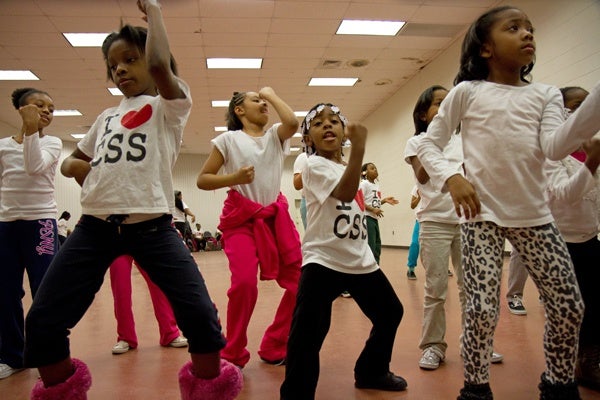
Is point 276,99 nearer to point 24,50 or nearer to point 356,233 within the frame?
point 356,233

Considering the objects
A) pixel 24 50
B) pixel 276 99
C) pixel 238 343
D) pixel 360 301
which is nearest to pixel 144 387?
pixel 238 343

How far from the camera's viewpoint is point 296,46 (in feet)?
27.9

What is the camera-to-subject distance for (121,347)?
283 centimetres

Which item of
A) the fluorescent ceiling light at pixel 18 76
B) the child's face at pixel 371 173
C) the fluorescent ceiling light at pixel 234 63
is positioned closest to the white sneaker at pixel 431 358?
the child's face at pixel 371 173

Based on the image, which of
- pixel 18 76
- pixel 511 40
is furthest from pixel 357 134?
pixel 18 76

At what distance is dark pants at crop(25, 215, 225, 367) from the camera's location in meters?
1.51

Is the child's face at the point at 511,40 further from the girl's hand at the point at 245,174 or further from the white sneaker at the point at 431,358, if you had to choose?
the white sneaker at the point at 431,358

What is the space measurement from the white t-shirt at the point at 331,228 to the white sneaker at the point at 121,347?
1.58 metres

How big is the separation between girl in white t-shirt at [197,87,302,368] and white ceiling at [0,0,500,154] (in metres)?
4.93

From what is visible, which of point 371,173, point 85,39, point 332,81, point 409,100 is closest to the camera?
point 371,173

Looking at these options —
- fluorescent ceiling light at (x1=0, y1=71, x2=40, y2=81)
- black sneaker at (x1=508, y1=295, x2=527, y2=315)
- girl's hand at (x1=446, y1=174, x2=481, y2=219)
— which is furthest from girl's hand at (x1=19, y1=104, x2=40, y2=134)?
fluorescent ceiling light at (x1=0, y1=71, x2=40, y2=81)

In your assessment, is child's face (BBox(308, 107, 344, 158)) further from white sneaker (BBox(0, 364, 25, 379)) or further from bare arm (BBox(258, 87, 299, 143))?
white sneaker (BBox(0, 364, 25, 379))

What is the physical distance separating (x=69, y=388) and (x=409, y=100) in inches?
421

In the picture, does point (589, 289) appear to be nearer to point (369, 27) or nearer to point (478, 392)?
point (478, 392)
